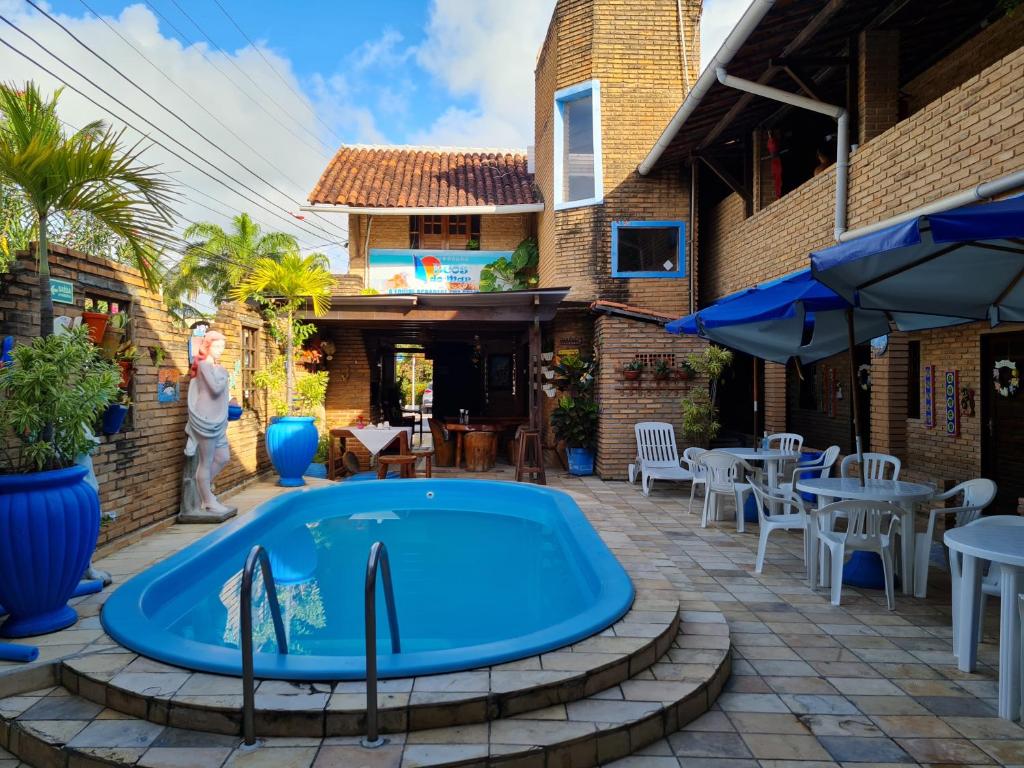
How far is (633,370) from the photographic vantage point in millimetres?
9883

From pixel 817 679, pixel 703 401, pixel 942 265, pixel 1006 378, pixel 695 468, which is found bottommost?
pixel 817 679

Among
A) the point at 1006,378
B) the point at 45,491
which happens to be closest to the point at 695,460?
the point at 1006,378

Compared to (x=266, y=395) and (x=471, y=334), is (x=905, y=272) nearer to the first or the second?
(x=266, y=395)

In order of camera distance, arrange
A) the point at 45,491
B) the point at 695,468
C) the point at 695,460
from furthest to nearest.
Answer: the point at 695,468 < the point at 695,460 < the point at 45,491

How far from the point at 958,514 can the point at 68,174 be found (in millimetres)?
6245

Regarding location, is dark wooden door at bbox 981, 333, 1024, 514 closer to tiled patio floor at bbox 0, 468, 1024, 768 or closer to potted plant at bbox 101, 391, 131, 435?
tiled patio floor at bbox 0, 468, 1024, 768

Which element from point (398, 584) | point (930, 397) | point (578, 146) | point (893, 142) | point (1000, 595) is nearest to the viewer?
point (1000, 595)

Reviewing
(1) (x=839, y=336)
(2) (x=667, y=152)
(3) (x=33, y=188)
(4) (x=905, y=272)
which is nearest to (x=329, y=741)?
(3) (x=33, y=188)

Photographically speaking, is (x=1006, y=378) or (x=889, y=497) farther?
(x=1006, y=378)

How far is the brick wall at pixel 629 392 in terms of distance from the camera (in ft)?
32.7

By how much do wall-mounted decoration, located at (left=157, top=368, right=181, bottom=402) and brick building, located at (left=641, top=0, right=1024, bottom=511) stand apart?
683 cm

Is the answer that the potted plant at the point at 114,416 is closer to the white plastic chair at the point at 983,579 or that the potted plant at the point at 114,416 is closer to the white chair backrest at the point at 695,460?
the white plastic chair at the point at 983,579

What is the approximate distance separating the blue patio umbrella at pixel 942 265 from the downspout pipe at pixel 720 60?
340 centimetres

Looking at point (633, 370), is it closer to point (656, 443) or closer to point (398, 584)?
point (656, 443)
